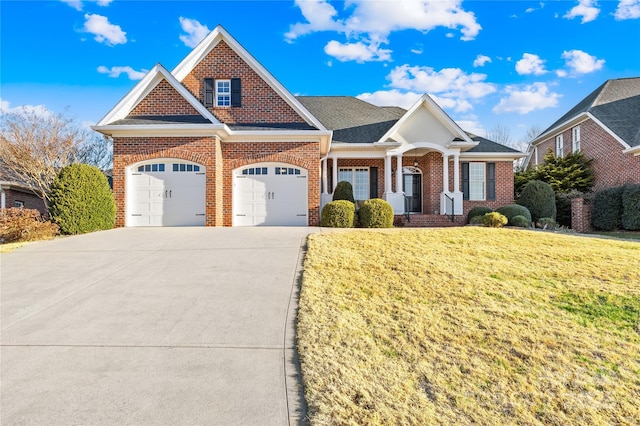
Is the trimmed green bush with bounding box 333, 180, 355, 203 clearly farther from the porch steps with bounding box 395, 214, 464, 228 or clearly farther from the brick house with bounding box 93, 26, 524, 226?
the porch steps with bounding box 395, 214, 464, 228

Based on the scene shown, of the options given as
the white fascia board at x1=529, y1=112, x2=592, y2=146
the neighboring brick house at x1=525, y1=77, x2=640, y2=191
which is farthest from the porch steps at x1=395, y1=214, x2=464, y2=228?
the white fascia board at x1=529, y1=112, x2=592, y2=146

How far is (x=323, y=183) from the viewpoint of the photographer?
1736 cm

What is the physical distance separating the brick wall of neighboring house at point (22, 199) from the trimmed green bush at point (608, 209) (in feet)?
89.3

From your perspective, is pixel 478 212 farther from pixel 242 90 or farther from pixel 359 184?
pixel 242 90

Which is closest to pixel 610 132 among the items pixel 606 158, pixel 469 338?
pixel 606 158

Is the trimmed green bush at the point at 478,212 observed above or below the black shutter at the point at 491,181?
below

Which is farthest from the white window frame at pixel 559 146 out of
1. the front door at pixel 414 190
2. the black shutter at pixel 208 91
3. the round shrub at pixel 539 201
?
the black shutter at pixel 208 91

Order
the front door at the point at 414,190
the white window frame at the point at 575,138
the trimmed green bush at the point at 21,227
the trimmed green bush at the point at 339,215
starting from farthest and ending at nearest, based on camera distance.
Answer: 1. the white window frame at the point at 575,138
2. the front door at the point at 414,190
3. the trimmed green bush at the point at 339,215
4. the trimmed green bush at the point at 21,227

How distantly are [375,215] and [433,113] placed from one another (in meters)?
7.28

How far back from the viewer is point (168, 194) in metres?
13.4

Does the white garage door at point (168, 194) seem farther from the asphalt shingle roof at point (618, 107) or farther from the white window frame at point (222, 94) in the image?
the asphalt shingle roof at point (618, 107)

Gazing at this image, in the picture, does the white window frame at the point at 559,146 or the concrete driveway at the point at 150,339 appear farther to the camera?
the white window frame at the point at 559,146

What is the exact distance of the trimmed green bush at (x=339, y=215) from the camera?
13.1 meters

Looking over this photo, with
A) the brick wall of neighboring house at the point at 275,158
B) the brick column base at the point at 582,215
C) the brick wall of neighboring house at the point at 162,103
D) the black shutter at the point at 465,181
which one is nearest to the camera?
the brick wall of neighboring house at the point at 162,103
